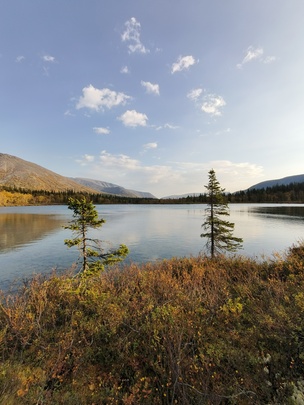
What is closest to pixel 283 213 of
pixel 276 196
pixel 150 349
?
pixel 150 349

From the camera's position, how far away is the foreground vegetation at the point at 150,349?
4168 mm

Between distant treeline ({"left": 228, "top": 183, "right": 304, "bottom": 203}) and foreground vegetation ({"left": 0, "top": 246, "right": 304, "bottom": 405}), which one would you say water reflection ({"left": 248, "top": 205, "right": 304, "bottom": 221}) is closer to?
foreground vegetation ({"left": 0, "top": 246, "right": 304, "bottom": 405})

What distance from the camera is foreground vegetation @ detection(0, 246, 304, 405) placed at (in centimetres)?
417

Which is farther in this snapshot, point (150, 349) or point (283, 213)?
point (283, 213)

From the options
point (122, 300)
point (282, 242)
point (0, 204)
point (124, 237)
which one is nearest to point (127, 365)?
point (122, 300)

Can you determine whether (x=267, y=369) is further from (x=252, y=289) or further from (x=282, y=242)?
(x=282, y=242)

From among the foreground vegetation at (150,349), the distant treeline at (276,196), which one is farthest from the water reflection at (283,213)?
the distant treeline at (276,196)

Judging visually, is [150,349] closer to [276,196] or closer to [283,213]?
[283,213]

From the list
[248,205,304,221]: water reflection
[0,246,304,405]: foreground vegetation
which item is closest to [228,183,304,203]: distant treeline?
[248,205,304,221]: water reflection

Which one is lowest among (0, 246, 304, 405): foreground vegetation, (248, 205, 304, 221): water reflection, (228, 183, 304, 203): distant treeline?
(248, 205, 304, 221): water reflection

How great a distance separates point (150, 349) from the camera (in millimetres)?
5492

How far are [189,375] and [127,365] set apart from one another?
1682mm

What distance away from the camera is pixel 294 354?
5074 mm

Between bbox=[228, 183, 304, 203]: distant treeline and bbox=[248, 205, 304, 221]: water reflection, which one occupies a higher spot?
bbox=[228, 183, 304, 203]: distant treeline
